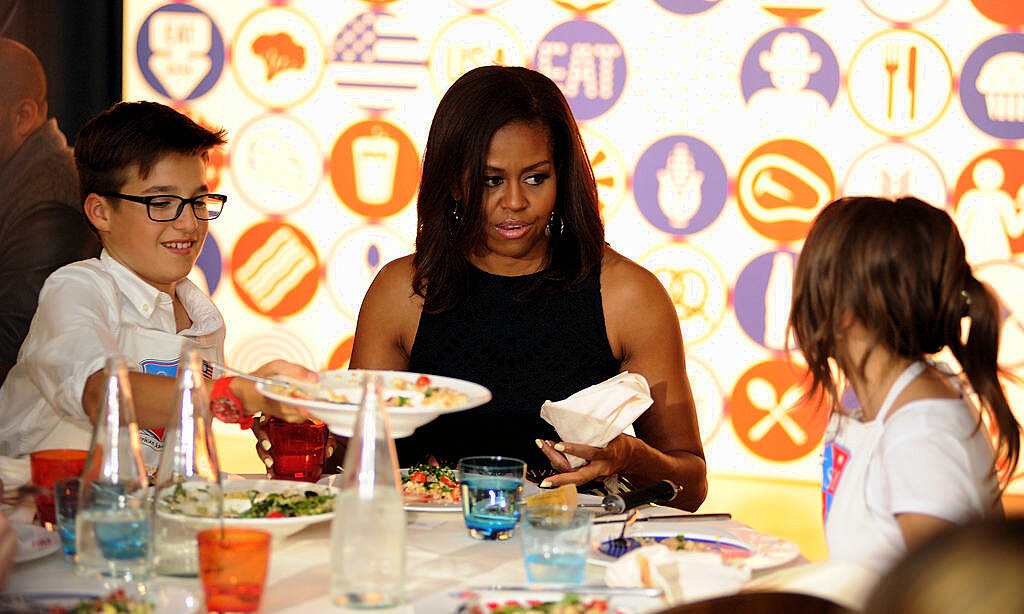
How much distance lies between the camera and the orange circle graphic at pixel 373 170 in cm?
440

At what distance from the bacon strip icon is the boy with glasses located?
188 cm

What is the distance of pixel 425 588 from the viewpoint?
4.72ft

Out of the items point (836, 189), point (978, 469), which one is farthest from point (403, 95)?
point (978, 469)

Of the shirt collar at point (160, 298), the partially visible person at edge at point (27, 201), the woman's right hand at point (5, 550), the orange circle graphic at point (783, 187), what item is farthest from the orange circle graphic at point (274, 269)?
the woman's right hand at point (5, 550)

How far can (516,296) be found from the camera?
8.26ft

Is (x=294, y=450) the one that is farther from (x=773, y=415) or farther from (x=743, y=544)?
(x=773, y=415)

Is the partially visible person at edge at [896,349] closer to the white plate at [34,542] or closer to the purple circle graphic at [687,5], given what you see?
the white plate at [34,542]

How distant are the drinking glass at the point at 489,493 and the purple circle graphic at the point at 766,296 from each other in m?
2.65

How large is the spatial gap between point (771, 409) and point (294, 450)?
265 centimetres

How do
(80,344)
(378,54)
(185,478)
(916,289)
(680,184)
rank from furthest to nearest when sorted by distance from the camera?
(378,54) < (680,184) < (80,344) < (916,289) < (185,478)

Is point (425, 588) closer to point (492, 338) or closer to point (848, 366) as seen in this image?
point (848, 366)

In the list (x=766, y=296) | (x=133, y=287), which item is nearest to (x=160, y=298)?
(x=133, y=287)

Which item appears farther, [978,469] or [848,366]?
[848,366]

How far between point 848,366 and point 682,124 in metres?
2.63
